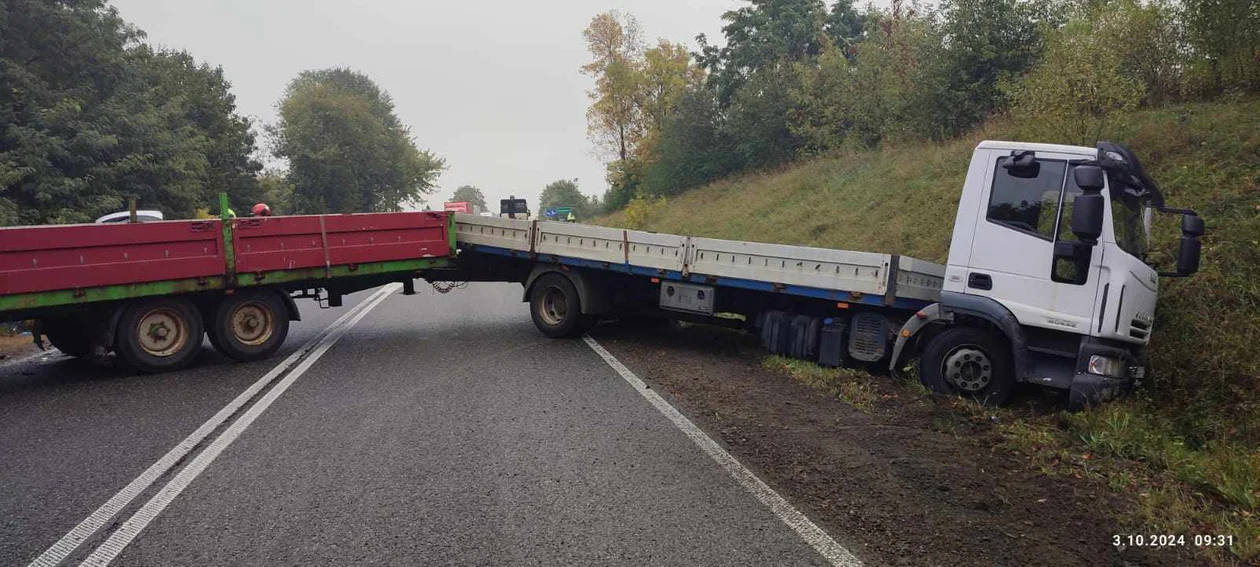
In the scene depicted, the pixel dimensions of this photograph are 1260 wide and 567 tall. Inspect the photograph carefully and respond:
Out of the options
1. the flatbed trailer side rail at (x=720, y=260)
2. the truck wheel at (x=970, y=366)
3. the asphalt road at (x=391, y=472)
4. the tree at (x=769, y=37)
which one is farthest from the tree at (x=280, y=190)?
the truck wheel at (x=970, y=366)

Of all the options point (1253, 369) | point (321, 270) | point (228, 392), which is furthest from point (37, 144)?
point (1253, 369)

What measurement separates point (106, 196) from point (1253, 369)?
1090 inches

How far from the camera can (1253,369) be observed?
645 centimetres

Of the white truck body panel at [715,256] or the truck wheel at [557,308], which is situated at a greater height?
the white truck body panel at [715,256]

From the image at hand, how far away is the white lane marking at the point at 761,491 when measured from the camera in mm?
3822

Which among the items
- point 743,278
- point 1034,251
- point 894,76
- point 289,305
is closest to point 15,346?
point 289,305

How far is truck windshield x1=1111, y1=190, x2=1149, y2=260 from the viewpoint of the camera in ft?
20.9

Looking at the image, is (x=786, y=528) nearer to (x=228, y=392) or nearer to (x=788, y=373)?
(x=788, y=373)

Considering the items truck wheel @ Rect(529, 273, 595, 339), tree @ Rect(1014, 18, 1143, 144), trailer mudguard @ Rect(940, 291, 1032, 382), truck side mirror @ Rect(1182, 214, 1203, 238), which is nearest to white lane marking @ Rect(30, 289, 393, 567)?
truck wheel @ Rect(529, 273, 595, 339)

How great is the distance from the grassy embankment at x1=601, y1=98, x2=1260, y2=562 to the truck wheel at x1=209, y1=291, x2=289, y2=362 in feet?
19.6

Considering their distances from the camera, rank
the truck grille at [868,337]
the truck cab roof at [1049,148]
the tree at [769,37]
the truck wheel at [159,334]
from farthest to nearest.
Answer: the tree at [769,37] → the truck wheel at [159,334] → the truck grille at [868,337] → the truck cab roof at [1049,148]

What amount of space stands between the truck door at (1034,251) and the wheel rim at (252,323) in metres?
7.88

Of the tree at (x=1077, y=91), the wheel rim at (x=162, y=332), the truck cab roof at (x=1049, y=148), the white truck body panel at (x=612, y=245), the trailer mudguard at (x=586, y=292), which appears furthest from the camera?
the tree at (x=1077, y=91)

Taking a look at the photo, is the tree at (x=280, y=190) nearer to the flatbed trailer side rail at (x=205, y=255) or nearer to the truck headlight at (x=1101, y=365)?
the flatbed trailer side rail at (x=205, y=255)
